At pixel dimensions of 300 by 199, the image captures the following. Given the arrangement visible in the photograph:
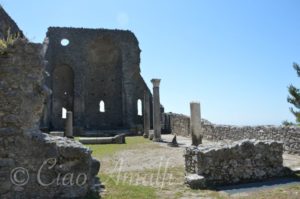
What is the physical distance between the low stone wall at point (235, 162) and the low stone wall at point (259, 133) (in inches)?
154

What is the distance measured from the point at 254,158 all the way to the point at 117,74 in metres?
26.6

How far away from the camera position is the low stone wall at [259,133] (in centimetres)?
1207

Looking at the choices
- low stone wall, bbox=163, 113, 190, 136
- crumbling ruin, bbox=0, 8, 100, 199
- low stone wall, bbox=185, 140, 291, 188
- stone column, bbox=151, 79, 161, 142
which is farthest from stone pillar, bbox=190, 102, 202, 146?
crumbling ruin, bbox=0, 8, 100, 199

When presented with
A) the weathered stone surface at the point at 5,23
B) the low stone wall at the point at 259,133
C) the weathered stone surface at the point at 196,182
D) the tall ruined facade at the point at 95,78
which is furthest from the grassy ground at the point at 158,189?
the tall ruined facade at the point at 95,78

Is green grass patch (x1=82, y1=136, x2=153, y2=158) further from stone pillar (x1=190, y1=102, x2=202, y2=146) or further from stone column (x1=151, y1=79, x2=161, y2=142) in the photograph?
stone pillar (x1=190, y1=102, x2=202, y2=146)

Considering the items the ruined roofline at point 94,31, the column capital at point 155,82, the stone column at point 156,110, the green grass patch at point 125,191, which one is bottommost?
the green grass patch at point 125,191

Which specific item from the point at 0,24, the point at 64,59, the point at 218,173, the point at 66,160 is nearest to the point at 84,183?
the point at 66,160

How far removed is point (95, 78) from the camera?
33719mm

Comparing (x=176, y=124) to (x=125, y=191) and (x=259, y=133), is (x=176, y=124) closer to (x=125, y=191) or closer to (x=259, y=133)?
(x=259, y=133)

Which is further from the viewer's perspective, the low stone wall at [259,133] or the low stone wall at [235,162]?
the low stone wall at [259,133]

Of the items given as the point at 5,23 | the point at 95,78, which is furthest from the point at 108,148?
the point at 95,78

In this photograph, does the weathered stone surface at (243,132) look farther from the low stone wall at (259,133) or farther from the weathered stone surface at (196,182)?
the weathered stone surface at (196,182)

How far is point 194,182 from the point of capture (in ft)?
24.2

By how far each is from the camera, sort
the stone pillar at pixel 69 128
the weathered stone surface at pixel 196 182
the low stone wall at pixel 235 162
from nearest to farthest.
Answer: the weathered stone surface at pixel 196 182 → the low stone wall at pixel 235 162 → the stone pillar at pixel 69 128
